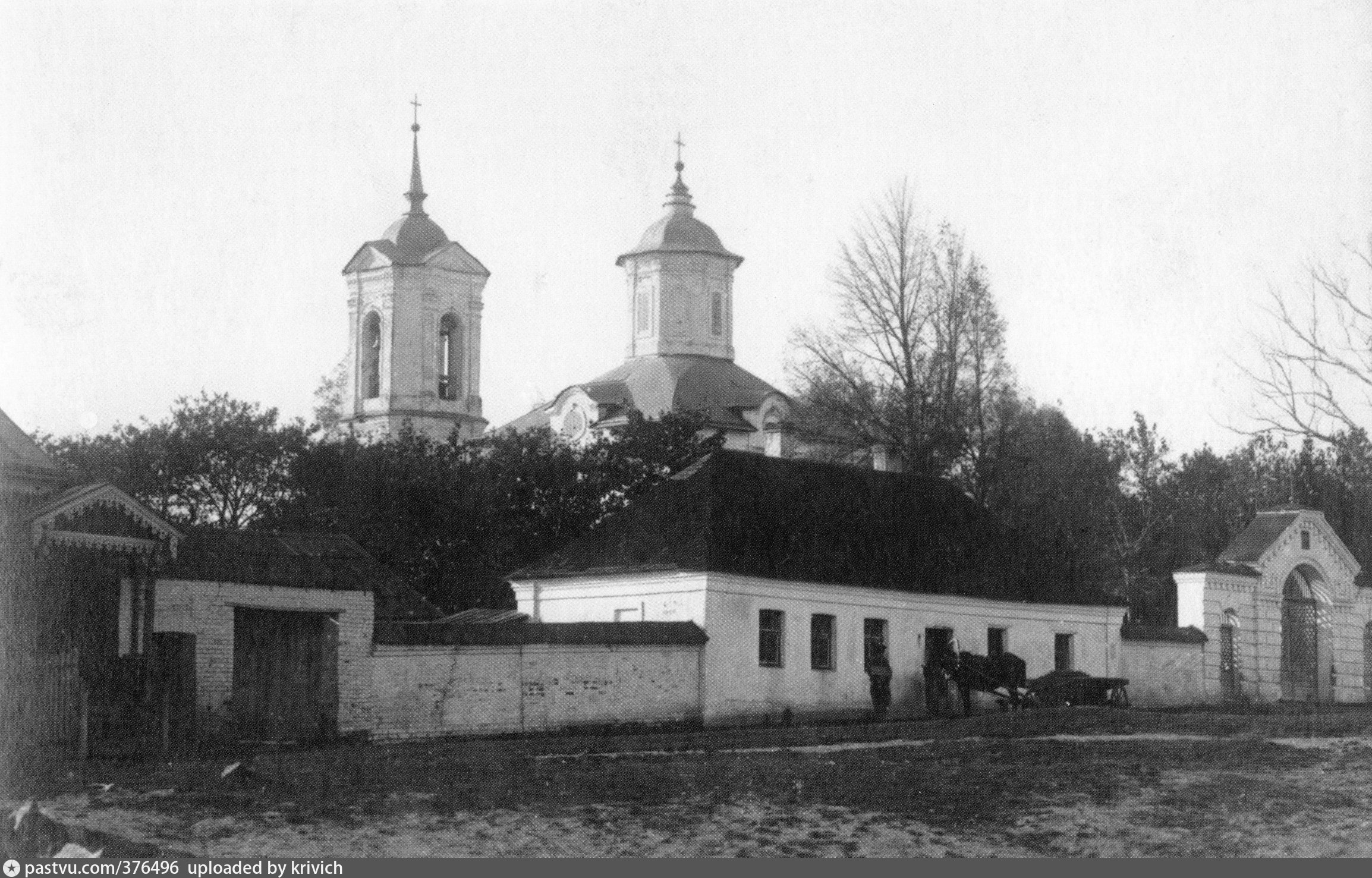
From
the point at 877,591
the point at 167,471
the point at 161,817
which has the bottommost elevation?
the point at 161,817

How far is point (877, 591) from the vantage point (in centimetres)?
3575

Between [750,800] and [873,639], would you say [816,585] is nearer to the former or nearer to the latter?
[873,639]

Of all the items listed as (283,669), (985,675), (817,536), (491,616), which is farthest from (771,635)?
(283,669)

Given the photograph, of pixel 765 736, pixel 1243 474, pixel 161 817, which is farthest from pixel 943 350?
pixel 161 817

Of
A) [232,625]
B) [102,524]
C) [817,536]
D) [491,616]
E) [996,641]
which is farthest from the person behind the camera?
[996,641]

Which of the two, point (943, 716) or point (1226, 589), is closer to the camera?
point (943, 716)

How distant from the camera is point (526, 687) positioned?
94.8ft

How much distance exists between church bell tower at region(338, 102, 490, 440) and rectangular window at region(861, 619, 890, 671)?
30.8m

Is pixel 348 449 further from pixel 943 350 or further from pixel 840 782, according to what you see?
pixel 840 782

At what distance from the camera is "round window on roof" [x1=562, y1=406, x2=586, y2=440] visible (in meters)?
61.9

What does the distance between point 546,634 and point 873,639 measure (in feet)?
28.1

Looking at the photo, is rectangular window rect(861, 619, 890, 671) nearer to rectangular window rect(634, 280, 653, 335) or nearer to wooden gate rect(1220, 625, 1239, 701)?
wooden gate rect(1220, 625, 1239, 701)

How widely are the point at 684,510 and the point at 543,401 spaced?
1274 inches

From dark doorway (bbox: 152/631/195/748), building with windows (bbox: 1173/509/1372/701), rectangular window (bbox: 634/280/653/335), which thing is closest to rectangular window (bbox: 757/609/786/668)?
building with windows (bbox: 1173/509/1372/701)
